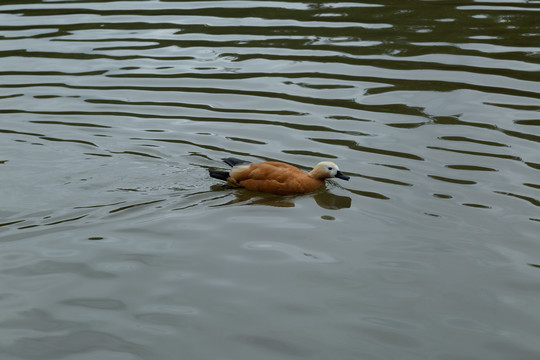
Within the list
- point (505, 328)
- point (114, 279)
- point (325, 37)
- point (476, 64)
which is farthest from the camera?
point (325, 37)

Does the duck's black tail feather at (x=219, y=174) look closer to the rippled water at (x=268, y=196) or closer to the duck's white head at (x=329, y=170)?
the rippled water at (x=268, y=196)

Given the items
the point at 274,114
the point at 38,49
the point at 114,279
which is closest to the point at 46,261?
the point at 114,279

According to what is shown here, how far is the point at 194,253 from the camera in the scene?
7547mm

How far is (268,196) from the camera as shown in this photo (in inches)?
354

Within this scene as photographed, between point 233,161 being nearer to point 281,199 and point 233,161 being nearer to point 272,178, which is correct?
point 272,178

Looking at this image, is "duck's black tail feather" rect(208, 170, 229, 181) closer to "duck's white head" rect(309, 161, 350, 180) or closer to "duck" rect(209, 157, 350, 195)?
"duck" rect(209, 157, 350, 195)

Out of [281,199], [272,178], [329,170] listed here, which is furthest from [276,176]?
[329,170]

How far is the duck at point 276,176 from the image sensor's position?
8.84m

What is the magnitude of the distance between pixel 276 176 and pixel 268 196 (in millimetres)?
282

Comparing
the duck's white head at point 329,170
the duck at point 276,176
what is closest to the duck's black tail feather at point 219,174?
the duck at point 276,176

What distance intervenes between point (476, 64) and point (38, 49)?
21.7 feet

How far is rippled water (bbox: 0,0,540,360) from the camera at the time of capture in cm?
638

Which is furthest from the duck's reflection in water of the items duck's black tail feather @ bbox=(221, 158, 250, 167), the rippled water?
duck's black tail feather @ bbox=(221, 158, 250, 167)

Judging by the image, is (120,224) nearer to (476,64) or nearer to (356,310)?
(356,310)
